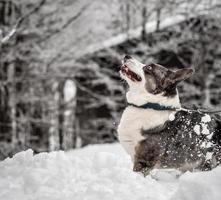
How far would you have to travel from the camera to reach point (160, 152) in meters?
6.10

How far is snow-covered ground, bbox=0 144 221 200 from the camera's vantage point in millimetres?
3971

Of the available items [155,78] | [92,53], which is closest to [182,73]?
[155,78]

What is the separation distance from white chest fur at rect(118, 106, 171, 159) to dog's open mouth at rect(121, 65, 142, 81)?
0.34m

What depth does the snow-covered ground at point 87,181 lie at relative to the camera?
3971 millimetres

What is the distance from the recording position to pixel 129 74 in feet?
19.6

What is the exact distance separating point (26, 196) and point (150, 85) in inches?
81.7

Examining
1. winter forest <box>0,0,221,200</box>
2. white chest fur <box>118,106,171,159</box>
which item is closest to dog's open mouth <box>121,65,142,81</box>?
white chest fur <box>118,106,171,159</box>

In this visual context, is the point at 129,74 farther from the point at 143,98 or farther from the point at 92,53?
the point at 92,53

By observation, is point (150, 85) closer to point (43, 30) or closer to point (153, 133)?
point (153, 133)

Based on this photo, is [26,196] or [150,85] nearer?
[26,196]

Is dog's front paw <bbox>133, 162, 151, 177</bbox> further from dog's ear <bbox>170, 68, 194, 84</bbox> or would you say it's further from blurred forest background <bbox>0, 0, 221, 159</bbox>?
blurred forest background <bbox>0, 0, 221, 159</bbox>

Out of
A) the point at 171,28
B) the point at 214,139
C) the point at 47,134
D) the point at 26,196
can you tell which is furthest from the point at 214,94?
the point at 26,196

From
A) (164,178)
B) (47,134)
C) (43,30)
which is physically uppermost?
(43,30)

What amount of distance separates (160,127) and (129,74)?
724mm
